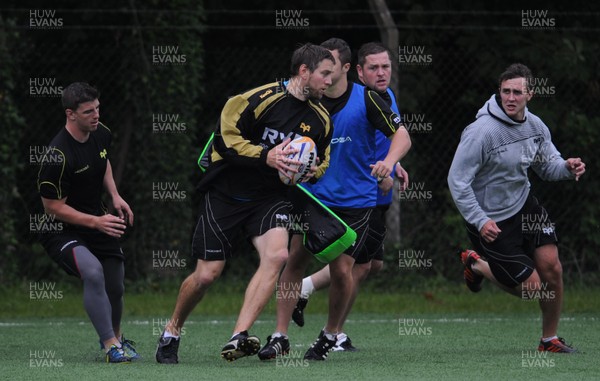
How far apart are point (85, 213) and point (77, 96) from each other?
0.81 metres

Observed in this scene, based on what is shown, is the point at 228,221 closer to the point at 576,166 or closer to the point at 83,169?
the point at 83,169

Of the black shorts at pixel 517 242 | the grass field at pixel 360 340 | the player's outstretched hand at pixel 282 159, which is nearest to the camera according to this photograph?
the grass field at pixel 360 340

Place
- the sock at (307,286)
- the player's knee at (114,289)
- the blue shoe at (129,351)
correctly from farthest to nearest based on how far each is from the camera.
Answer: the sock at (307,286) → the player's knee at (114,289) → the blue shoe at (129,351)

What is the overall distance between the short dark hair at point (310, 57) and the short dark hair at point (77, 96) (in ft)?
4.74

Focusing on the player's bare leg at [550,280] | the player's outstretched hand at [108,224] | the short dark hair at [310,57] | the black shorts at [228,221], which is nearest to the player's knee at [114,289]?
the player's outstretched hand at [108,224]

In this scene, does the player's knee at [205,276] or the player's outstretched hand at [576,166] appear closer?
the player's knee at [205,276]

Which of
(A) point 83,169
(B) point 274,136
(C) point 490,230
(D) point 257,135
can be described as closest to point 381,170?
(B) point 274,136

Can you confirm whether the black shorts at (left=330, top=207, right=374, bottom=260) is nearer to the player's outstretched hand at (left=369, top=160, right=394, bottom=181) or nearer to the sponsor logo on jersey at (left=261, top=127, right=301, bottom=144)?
the player's outstretched hand at (left=369, top=160, right=394, bottom=181)

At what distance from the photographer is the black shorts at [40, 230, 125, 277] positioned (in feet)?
26.2

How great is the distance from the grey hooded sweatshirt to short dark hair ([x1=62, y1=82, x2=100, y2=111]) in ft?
8.34

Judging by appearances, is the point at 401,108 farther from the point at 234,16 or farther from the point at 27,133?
Result: the point at 27,133

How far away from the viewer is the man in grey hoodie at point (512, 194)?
324 inches

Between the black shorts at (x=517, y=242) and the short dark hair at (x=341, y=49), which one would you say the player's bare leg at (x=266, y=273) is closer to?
the short dark hair at (x=341, y=49)

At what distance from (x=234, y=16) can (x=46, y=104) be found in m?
2.99
